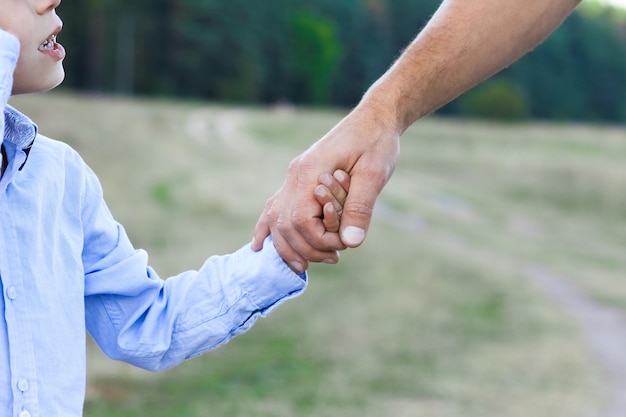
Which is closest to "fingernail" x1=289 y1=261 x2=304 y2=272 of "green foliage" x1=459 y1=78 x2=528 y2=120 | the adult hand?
the adult hand

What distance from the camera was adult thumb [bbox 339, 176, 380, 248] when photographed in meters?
2.27

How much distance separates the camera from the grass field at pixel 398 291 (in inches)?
247

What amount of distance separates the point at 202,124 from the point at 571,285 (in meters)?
24.8

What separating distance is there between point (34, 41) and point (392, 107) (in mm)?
969

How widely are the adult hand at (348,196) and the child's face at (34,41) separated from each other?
0.63 m

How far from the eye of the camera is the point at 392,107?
8.13 ft

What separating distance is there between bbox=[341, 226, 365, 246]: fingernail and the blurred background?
147 inches

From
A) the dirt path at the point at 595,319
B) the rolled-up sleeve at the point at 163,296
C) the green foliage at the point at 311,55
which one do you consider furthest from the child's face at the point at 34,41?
the green foliage at the point at 311,55

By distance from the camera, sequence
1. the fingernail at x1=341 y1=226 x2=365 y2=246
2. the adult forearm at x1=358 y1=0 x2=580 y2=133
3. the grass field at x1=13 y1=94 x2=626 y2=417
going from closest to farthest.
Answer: the fingernail at x1=341 y1=226 x2=365 y2=246 → the adult forearm at x1=358 y1=0 x2=580 y2=133 → the grass field at x1=13 y1=94 x2=626 y2=417

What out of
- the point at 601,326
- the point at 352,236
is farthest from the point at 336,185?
the point at 601,326

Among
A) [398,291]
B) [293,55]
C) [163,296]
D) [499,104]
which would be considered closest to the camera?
[163,296]

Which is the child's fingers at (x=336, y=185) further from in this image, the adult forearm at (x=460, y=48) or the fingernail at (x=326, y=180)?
the adult forearm at (x=460, y=48)

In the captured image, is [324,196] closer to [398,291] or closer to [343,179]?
[343,179]

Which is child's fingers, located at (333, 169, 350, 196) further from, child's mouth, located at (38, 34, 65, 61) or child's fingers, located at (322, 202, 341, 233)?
child's mouth, located at (38, 34, 65, 61)
